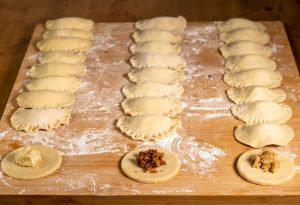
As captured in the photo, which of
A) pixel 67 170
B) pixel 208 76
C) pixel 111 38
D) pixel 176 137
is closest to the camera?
pixel 67 170

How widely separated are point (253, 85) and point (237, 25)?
67 cm

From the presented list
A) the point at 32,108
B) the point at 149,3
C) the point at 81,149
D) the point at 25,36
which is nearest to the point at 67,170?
the point at 81,149

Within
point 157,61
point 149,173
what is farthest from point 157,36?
point 149,173

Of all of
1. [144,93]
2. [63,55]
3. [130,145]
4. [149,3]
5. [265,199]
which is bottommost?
[265,199]

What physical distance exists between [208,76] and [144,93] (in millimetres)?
391

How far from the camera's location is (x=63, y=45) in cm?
310

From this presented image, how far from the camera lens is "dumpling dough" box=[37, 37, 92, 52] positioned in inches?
122

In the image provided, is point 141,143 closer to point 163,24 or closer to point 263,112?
point 263,112

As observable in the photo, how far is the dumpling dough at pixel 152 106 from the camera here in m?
2.54

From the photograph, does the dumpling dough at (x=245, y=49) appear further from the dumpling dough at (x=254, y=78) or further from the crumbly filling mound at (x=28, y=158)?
the crumbly filling mound at (x=28, y=158)

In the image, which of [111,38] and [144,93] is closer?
[144,93]

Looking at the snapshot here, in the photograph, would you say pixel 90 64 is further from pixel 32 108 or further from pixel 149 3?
pixel 149 3

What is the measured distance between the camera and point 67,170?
224 centimetres

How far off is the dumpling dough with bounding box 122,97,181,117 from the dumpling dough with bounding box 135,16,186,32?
800mm
